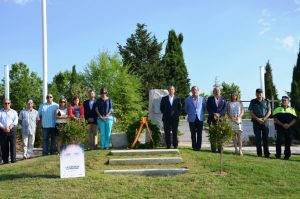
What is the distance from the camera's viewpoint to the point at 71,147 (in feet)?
28.5

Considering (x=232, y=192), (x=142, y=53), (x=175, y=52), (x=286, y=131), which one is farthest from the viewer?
(x=175, y=52)

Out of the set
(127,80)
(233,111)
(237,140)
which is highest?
(127,80)

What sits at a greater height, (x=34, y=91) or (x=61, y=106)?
(x=34, y=91)

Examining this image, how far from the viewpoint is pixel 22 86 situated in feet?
125

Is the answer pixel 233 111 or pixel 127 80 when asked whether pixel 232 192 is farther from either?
pixel 127 80

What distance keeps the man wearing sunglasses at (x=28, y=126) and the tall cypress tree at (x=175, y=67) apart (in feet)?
71.2

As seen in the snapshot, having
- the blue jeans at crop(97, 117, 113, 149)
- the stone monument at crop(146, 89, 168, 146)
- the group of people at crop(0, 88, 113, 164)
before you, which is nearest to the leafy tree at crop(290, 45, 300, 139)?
the stone monument at crop(146, 89, 168, 146)

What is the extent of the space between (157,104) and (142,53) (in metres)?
20.4

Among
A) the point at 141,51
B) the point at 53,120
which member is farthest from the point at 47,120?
the point at 141,51

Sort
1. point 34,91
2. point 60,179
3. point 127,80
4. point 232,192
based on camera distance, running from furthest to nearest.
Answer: point 34,91 → point 127,80 → point 60,179 → point 232,192

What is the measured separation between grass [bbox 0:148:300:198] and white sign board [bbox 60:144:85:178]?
0.18 metres

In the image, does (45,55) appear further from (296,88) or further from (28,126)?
(296,88)

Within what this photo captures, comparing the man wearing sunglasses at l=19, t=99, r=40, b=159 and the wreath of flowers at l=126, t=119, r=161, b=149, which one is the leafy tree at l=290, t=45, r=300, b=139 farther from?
the man wearing sunglasses at l=19, t=99, r=40, b=159

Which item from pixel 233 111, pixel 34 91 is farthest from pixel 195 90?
pixel 34 91
